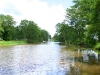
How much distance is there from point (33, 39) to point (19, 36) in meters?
11.6

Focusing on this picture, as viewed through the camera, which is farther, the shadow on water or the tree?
the tree

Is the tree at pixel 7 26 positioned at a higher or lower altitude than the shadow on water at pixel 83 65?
higher

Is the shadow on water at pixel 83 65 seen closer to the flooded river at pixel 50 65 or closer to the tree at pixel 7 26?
→ the flooded river at pixel 50 65

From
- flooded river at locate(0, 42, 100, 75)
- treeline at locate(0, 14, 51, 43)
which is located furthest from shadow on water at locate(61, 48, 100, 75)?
treeline at locate(0, 14, 51, 43)

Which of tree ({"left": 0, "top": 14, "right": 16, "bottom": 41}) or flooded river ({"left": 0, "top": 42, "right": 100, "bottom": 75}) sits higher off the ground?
tree ({"left": 0, "top": 14, "right": 16, "bottom": 41})

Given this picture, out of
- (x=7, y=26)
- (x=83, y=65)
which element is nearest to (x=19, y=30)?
(x=7, y=26)

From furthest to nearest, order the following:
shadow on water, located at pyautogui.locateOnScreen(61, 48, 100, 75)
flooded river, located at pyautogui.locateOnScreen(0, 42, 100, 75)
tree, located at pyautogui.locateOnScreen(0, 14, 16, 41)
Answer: tree, located at pyautogui.locateOnScreen(0, 14, 16, 41) < flooded river, located at pyautogui.locateOnScreen(0, 42, 100, 75) < shadow on water, located at pyautogui.locateOnScreen(61, 48, 100, 75)

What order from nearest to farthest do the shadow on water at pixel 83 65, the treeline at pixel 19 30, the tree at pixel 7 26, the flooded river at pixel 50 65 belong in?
the shadow on water at pixel 83 65 → the flooded river at pixel 50 65 → the tree at pixel 7 26 → the treeline at pixel 19 30

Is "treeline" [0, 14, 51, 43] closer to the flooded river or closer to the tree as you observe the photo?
the tree

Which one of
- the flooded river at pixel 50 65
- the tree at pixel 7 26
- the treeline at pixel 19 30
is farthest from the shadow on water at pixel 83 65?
the treeline at pixel 19 30

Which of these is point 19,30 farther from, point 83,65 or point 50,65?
point 83,65

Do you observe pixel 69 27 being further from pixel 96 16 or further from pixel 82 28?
pixel 96 16

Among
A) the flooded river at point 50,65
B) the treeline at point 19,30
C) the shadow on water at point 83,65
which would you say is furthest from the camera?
the treeline at point 19,30

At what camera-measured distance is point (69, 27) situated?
84750 mm
